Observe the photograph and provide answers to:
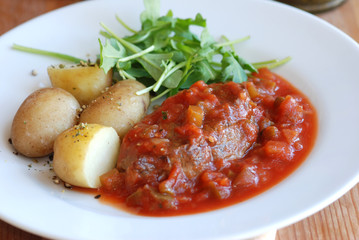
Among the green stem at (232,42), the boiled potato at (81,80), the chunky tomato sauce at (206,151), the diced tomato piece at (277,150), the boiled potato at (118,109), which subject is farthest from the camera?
the green stem at (232,42)

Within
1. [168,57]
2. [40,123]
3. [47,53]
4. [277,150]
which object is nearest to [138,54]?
[168,57]

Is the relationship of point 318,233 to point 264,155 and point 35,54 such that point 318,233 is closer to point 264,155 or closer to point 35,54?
point 264,155

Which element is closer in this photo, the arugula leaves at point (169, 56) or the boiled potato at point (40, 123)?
the boiled potato at point (40, 123)

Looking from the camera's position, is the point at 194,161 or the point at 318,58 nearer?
the point at 194,161

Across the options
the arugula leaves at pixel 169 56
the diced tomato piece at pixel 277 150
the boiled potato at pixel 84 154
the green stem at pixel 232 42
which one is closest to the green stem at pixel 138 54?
the arugula leaves at pixel 169 56

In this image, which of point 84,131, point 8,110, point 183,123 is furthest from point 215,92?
point 8,110

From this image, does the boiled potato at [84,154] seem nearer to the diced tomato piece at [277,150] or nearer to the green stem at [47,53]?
the diced tomato piece at [277,150]

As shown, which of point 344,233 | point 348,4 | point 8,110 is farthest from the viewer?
point 348,4
